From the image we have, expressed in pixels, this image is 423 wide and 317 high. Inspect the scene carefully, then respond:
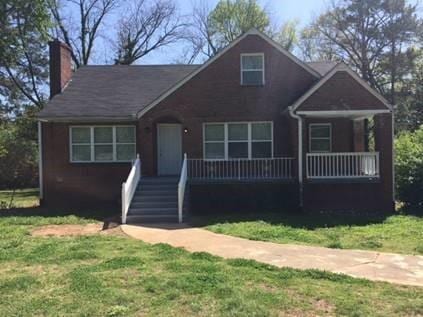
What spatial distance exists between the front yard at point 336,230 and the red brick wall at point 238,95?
450cm

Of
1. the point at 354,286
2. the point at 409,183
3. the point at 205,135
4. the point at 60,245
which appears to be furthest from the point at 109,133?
the point at 354,286

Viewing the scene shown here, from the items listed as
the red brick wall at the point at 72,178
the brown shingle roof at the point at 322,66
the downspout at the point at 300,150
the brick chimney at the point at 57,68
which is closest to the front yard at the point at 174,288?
the downspout at the point at 300,150

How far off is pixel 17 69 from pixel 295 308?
1517 inches

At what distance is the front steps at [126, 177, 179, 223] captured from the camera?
14852 mm

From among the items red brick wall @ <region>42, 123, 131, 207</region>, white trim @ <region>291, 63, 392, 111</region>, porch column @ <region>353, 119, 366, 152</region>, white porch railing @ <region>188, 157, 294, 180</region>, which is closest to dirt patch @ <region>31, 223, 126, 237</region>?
red brick wall @ <region>42, 123, 131, 207</region>

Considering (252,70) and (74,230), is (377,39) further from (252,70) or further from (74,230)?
(74,230)

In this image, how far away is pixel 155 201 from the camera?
16.0 m

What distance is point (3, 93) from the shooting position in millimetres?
40438

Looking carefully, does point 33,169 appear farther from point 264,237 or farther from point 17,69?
point 264,237

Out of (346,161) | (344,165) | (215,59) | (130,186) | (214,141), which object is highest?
(215,59)

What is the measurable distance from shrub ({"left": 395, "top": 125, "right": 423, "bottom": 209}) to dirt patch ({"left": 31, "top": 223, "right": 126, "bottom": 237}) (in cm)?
1045

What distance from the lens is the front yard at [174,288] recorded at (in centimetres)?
602

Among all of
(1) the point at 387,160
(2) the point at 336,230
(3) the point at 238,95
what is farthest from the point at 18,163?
(2) the point at 336,230

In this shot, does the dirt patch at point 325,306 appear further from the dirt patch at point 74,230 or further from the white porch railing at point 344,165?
the white porch railing at point 344,165
